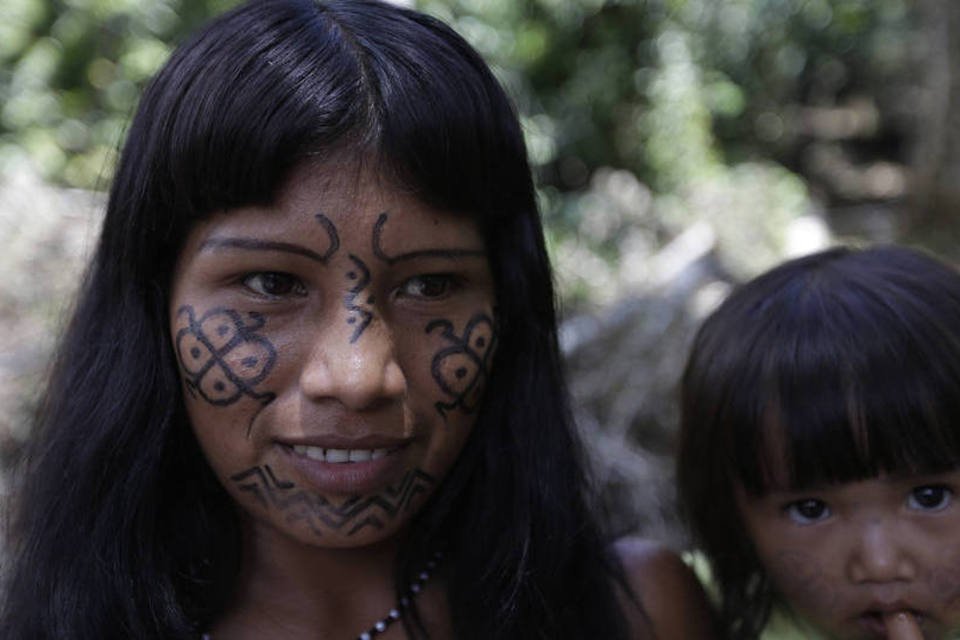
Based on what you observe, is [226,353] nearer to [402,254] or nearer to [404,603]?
[402,254]

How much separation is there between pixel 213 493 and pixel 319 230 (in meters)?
0.50

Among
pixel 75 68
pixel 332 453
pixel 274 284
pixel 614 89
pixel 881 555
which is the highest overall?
pixel 75 68

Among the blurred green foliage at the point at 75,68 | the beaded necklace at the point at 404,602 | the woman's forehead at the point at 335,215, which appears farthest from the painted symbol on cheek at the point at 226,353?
the blurred green foliage at the point at 75,68

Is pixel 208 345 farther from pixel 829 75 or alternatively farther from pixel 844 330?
pixel 829 75

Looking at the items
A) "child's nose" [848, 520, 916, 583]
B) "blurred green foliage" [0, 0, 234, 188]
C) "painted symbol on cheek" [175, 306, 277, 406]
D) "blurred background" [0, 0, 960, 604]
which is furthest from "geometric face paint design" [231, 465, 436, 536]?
"blurred green foliage" [0, 0, 234, 188]

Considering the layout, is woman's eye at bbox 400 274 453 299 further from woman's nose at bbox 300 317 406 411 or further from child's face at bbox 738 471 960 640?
child's face at bbox 738 471 960 640

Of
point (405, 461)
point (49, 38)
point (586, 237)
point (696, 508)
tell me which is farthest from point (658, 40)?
point (405, 461)

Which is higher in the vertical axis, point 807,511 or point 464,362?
point 464,362

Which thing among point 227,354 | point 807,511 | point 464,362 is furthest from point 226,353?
point 807,511

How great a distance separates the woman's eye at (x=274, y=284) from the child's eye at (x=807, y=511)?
857 mm

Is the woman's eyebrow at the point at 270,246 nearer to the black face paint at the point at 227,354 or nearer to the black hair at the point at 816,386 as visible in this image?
the black face paint at the point at 227,354

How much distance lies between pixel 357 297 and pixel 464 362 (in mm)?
194

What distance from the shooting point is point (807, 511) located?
1.76 meters

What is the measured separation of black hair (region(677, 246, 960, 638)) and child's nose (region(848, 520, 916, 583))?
0.09m
